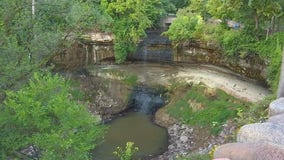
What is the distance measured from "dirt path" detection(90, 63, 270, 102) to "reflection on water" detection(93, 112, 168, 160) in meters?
3.21

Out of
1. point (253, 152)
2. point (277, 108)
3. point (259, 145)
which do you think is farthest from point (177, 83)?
point (253, 152)

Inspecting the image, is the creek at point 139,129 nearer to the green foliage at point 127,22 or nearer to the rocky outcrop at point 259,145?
the green foliage at point 127,22

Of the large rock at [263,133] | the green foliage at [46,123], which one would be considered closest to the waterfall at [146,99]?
the green foliage at [46,123]

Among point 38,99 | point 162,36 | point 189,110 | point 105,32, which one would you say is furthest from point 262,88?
point 38,99

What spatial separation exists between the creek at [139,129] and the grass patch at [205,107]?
4.56 feet

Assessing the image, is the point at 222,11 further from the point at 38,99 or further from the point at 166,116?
the point at 38,99

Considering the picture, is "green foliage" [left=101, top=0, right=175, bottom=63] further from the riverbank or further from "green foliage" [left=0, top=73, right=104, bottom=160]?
"green foliage" [left=0, top=73, right=104, bottom=160]

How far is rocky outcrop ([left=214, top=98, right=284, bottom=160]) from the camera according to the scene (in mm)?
5340

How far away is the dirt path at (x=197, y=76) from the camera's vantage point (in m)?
21.1

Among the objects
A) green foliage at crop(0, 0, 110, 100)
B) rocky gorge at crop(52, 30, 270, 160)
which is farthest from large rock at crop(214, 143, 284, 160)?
rocky gorge at crop(52, 30, 270, 160)

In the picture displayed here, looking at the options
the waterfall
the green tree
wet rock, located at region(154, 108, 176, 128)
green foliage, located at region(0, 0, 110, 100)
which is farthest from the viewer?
the green tree

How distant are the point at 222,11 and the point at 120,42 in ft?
22.4

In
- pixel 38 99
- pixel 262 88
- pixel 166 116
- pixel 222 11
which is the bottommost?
pixel 166 116

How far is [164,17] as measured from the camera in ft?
93.7
